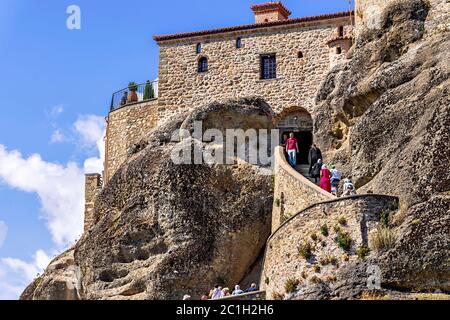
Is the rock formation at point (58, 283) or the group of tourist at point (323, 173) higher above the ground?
the group of tourist at point (323, 173)

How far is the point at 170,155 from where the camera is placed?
125 ft

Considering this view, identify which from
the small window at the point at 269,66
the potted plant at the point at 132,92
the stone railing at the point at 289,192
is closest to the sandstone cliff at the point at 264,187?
the stone railing at the point at 289,192

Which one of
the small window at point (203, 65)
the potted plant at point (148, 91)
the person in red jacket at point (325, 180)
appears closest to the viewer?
the person in red jacket at point (325, 180)

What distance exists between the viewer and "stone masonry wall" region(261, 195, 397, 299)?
88.1ft

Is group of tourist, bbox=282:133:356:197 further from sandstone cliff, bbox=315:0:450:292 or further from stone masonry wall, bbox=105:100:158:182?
stone masonry wall, bbox=105:100:158:182

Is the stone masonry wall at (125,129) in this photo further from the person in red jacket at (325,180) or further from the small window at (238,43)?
the person in red jacket at (325,180)

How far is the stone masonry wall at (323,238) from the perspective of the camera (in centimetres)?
2686

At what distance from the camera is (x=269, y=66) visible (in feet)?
145

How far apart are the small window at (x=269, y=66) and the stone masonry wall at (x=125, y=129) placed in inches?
205

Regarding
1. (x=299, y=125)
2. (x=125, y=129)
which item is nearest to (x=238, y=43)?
(x=299, y=125)

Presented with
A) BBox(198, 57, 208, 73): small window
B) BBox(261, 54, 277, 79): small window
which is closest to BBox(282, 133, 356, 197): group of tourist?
BBox(261, 54, 277, 79): small window

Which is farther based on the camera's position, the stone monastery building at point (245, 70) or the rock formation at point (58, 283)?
the stone monastery building at point (245, 70)
